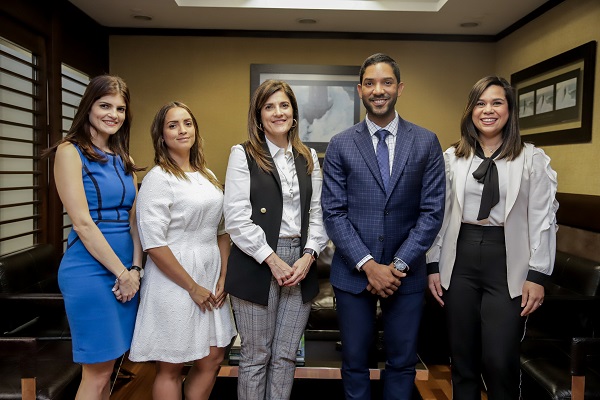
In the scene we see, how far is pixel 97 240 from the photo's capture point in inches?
61.2

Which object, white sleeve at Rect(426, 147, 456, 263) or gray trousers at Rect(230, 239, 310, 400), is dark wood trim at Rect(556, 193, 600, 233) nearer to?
white sleeve at Rect(426, 147, 456, 263)

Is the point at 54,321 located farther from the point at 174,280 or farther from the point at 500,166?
the point at 500,166

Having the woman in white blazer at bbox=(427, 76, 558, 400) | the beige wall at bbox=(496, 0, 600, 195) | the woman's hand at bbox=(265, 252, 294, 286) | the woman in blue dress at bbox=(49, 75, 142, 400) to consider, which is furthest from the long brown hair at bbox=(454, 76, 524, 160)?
the beige wall at bbox=(496, 0, 600, 195)

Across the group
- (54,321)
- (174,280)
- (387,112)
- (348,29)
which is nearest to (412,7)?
(348,29)

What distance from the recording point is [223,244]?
1.86m

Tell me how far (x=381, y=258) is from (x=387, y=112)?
49 centimetres

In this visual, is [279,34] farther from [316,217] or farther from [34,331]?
[34,331]

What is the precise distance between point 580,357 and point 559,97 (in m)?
1.99

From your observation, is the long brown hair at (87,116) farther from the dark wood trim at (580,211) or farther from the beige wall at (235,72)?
the beige wall at (235,72)

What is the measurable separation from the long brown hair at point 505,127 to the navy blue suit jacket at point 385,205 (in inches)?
5.7

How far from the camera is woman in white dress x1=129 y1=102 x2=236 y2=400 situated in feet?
5.33

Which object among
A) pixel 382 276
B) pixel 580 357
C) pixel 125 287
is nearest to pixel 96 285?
pixel 125 287

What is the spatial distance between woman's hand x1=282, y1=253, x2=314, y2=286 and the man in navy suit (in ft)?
0.36

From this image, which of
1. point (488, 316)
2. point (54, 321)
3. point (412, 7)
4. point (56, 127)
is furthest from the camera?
point (412, 7)
